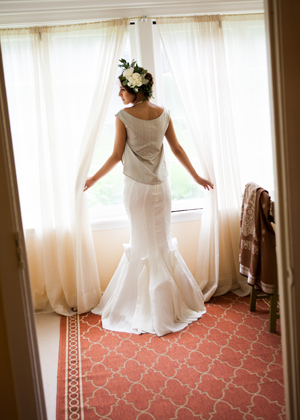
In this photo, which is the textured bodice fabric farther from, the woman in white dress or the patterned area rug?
the patterned area rug

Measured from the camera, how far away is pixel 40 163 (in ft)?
11.1

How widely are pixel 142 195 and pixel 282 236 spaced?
5.60ft

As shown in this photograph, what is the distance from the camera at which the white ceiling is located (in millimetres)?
3193

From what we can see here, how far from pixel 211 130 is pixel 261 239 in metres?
1.20

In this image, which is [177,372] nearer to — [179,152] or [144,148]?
[144,148]

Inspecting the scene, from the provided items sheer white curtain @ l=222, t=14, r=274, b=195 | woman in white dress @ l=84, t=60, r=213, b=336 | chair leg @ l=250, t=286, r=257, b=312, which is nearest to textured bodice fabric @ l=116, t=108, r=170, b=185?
woman in white dress @ l=84, t=60, r=213, b=336

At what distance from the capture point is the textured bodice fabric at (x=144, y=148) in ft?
9.85

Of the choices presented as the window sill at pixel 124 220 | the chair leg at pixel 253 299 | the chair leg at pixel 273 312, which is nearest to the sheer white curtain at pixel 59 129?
the window sill at pixel 124 220

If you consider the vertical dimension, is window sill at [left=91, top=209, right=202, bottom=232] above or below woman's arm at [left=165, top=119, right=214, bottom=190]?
below

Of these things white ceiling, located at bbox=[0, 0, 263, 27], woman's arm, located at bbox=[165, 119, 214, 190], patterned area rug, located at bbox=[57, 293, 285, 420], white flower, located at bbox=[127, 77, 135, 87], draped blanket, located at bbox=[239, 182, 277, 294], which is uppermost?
white ceiling, located at bbox=[0, 0, 263, 27]

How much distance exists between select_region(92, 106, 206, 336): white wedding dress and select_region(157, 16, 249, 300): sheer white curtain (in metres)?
0.43

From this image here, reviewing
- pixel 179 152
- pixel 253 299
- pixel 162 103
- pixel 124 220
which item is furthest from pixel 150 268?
pixel 162 103

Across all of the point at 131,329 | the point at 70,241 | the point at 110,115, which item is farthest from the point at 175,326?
the point at 110,115

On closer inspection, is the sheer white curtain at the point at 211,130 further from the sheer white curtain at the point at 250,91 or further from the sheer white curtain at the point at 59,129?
the sheer white curtain at the point at 59,129
